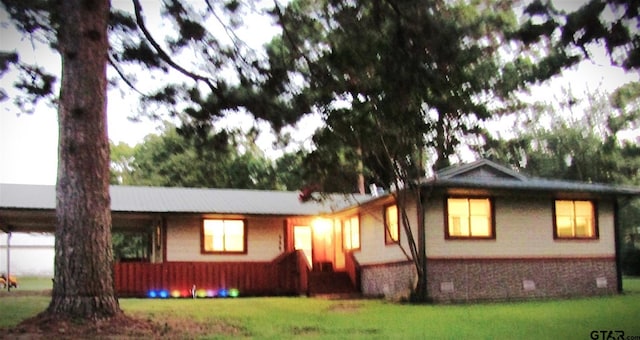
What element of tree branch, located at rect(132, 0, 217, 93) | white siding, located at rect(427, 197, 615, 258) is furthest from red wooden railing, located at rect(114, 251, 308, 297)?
tree branch, located at rect(132, 0, 217, 93)

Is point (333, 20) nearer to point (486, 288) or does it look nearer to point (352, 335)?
point (352, 335)

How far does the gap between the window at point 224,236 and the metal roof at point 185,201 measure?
0.67 m

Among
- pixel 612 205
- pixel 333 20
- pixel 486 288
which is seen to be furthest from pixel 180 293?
pixel 612 205

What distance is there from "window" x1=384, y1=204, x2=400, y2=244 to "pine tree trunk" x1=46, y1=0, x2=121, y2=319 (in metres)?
11.1

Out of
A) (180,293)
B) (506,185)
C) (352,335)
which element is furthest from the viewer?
(180,293)

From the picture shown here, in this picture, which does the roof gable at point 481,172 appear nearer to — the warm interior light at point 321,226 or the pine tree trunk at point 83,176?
the warm interior light at point 321,226

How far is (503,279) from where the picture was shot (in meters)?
20.6

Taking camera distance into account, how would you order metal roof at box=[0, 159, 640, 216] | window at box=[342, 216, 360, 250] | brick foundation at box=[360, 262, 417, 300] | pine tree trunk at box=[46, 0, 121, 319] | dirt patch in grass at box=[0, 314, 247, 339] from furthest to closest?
window at box=[342, 216, 360, 250], metal roof at box=[0, 159, 640, 216], brick foundation at box=[360, 262, 417, 300], pine tree trunk at box=[46, 0, 121, 319], dirt patch in grass at box=[0, 314, 247, 339]

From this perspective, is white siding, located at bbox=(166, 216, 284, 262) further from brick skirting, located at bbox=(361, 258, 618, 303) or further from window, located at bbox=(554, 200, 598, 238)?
window, located at bbox=(554, 200, 598, 238)

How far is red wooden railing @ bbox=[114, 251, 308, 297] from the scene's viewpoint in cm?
2323

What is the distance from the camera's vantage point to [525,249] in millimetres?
21062

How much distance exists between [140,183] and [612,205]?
32.0 metres

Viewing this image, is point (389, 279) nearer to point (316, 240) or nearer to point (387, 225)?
point (387, 225)

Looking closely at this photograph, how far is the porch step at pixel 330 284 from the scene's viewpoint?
78.0 feet
